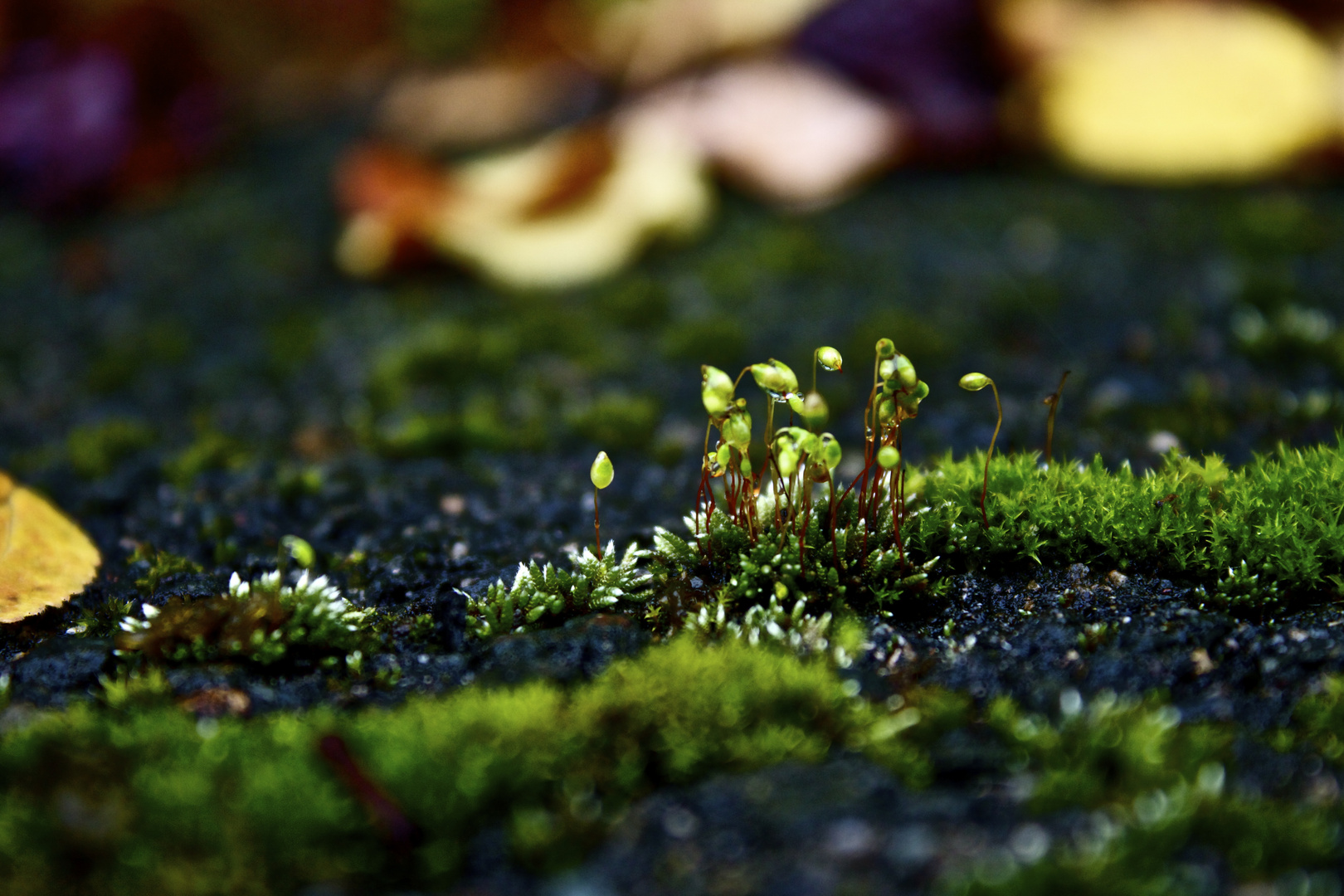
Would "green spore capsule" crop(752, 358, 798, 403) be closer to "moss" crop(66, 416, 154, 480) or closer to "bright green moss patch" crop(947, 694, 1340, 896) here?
"bright green moss patch" crop(947, 694, 1340, 896)

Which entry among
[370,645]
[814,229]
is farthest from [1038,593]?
[814,229]

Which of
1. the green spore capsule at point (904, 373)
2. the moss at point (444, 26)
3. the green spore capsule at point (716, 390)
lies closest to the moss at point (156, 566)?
the green spore capsule at point (716, 390)

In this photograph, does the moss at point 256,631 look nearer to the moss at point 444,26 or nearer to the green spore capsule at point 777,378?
the green spore capsule at point 777,378

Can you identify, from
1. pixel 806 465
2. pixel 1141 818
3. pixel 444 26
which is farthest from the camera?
pixel 444 26

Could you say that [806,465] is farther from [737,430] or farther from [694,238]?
[694,238]

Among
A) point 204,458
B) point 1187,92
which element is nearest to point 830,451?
point 204,458

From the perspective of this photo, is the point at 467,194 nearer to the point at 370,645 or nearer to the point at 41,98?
the point at 41,98
